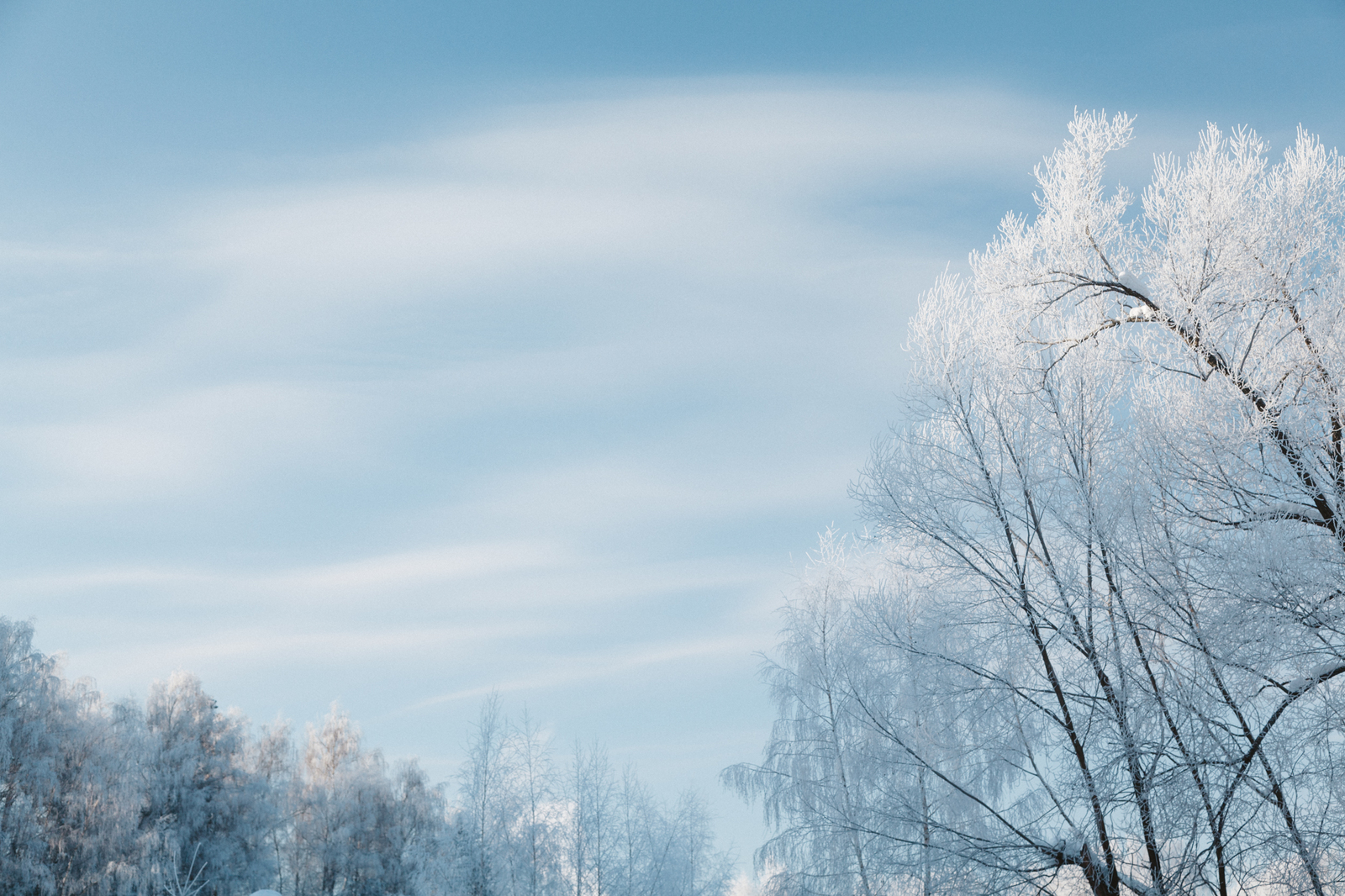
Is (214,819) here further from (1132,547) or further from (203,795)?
(1132,547)

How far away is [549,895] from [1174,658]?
2502 cm

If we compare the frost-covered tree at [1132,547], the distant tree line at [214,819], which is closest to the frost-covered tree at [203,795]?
the distant tree line at [214,819]

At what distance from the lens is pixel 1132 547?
9547 mm

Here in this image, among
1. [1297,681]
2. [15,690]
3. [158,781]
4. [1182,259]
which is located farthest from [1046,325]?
[158,781]

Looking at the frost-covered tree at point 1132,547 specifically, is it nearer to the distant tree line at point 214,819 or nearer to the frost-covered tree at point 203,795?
the distant tree line at point 214,819

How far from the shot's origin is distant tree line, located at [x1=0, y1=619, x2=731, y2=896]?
28.6 m

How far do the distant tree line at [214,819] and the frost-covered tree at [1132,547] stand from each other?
69.0 feet

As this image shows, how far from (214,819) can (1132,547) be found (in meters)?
34.5

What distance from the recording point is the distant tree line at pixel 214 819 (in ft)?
94.0

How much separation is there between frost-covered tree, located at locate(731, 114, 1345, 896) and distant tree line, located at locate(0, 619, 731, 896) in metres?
21.0

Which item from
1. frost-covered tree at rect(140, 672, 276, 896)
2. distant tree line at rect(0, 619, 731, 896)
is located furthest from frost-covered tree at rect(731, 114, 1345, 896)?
frost-covered tree at rect(140, 672, 276, 896)

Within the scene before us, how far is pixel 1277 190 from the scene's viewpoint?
Answer: 1034 centimetres

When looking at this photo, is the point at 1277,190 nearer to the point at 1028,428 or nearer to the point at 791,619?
the point at 1028,428

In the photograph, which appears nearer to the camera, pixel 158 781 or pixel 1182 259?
pixel 1182 259
